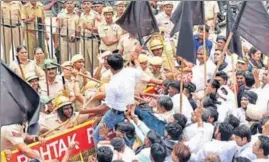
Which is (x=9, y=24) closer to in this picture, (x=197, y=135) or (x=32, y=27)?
(x=32, y=27)

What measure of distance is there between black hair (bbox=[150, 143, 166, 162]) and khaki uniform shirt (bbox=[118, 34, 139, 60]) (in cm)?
407

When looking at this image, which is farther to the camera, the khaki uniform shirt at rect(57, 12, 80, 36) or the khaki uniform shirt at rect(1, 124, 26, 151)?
the khaki uniform shirt at rect(57, 12, 80, 36)

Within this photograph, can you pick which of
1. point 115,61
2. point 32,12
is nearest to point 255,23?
point 115,61

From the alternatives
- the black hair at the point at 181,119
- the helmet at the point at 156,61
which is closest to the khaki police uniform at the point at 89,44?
the helmet at the point at 156,61

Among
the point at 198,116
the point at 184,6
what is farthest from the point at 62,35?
the point at 198,116

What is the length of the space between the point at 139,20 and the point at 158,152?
3303mm

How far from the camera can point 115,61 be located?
27.8 feet

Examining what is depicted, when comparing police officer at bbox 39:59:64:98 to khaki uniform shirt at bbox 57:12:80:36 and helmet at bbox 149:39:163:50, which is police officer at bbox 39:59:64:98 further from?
khaki uniform shirt at bbox 57:12:80:36

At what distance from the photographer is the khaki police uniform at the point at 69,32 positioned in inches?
516

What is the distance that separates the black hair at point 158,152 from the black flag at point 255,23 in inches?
86.8

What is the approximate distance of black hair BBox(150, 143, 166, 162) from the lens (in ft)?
24.2

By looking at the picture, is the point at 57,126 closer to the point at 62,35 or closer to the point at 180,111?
the point at 180,111

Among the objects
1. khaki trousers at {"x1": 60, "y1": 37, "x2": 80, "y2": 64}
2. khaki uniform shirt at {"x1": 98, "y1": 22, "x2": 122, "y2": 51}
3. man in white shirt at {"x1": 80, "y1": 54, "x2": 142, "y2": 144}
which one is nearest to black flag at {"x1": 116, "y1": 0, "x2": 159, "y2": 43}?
khaki uniform shirt at {"x1": 98, "y1": 22, "x2": 122, "y2": 51}

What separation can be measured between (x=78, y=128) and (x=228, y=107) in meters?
1.88
